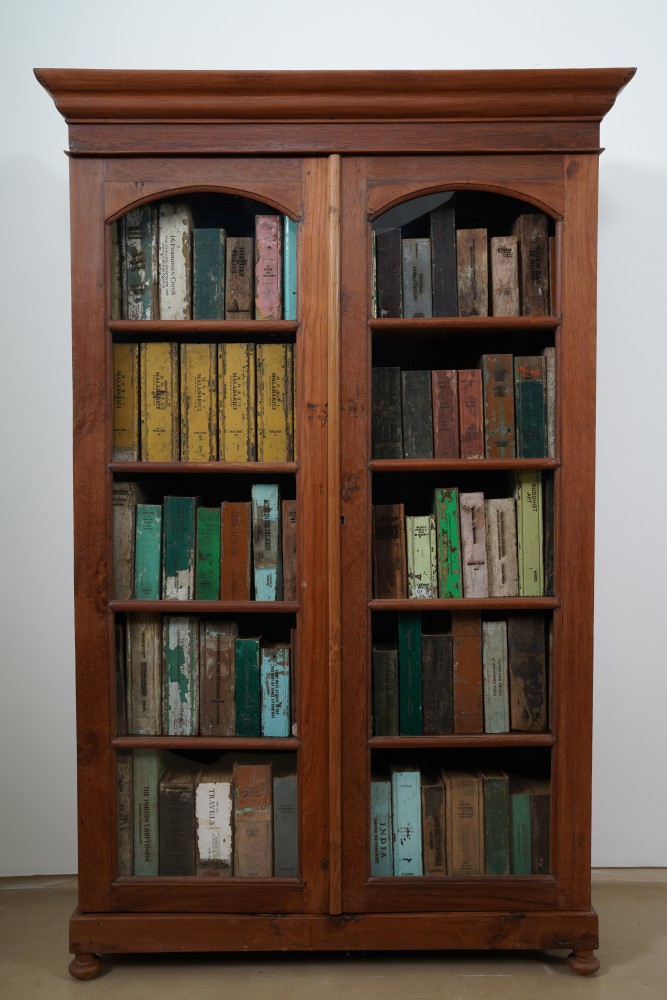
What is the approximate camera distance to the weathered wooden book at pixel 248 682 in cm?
163

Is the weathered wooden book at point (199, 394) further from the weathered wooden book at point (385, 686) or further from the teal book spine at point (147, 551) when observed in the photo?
the weathered wooden book at point (385, 686)

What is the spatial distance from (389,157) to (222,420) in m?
0.69

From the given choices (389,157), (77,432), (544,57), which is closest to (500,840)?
(77,432)

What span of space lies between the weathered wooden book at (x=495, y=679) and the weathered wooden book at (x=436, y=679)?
84 mm

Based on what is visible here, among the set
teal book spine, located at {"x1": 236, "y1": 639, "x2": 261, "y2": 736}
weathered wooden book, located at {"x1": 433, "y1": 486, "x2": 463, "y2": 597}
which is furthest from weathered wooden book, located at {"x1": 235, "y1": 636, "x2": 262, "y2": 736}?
weathered wooden book, located at {"x1": 433, "y1": 486, "x2": 463, "y2": 597}

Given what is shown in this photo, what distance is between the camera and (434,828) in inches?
64.7

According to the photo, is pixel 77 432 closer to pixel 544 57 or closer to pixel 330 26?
pixel 330 26

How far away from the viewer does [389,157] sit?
1558 mm

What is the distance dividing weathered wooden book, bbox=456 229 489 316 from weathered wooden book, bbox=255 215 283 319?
0.41 m

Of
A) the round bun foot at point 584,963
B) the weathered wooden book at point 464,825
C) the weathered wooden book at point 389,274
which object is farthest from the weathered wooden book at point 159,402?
the round bun foot at point 584,963

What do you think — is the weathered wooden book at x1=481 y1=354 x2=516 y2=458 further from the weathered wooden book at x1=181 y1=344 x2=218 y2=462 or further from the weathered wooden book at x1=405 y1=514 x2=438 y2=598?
the weathered wooden book at x1=181 y1=344 x2=218 y2=462

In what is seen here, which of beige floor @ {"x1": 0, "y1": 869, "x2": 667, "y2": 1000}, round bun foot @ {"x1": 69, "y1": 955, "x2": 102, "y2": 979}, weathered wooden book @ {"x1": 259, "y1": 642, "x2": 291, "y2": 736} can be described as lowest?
beige floor @ {"x1": 0, "y1": 869, "x2": 667, "y2": 1000}

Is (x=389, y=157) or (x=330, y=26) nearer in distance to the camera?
(x=389, y=157)

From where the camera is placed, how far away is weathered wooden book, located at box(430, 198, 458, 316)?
1.59 m
